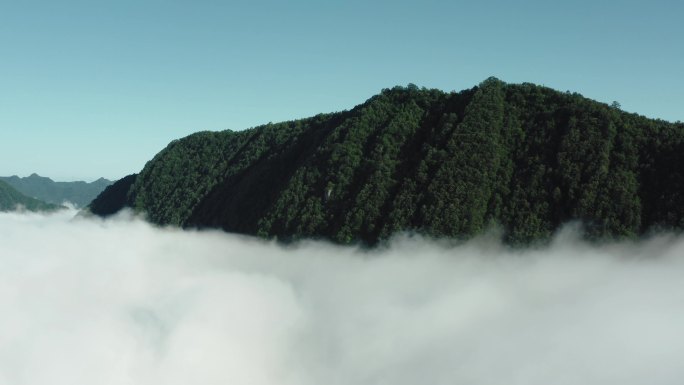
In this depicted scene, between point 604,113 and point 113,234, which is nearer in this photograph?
point 604,113

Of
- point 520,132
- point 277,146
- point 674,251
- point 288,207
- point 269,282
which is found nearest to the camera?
point 674,251

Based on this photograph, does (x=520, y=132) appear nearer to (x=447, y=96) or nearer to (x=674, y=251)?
(x=447, y=96)

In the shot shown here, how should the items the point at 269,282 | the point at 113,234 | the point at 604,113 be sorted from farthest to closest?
1. the point at 113,234
2. the point at 269,282
3. the point at 604,113

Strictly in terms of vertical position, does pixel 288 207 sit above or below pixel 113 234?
above

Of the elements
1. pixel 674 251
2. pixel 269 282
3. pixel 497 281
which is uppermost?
pixel 674 251

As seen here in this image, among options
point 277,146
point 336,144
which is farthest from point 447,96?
point 277,146

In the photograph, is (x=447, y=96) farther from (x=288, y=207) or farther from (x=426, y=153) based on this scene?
(x=288, y=207)
